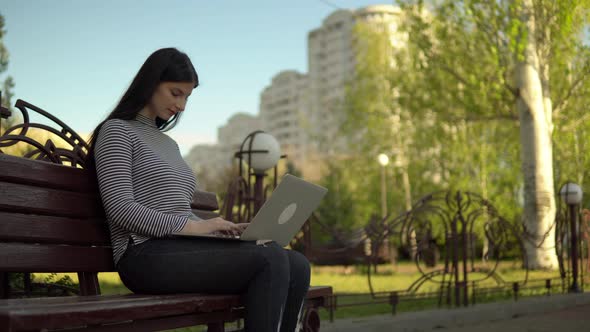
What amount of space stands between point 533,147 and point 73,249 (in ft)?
39.7

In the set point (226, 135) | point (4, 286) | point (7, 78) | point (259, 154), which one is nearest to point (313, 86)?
point (226, 135)

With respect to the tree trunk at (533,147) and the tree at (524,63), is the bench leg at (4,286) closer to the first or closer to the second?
the tree at (524,63)

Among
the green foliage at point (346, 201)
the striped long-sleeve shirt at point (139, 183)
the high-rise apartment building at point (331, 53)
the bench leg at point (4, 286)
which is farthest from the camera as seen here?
the high-rise apartment building at point (331, 53)

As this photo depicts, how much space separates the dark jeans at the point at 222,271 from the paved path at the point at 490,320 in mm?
2117

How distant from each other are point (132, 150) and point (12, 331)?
1194 millimetres

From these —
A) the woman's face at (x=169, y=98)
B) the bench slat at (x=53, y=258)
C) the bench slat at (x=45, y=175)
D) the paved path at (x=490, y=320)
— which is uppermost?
the woman's face at (x=169, y=98)

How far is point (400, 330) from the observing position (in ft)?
17.3

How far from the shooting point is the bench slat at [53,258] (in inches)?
103

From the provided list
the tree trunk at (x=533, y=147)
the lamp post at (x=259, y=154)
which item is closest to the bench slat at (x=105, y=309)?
the lamp post at (x=259, y=154)

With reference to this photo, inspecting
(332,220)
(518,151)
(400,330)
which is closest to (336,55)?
(332,220)

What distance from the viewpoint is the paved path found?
5146 millimetres

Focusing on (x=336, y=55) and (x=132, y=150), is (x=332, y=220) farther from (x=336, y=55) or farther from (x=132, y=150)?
(x=336, y=55)

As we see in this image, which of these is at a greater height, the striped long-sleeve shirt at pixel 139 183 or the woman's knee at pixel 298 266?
the striped long-sleeve shirt at pixel 139 183

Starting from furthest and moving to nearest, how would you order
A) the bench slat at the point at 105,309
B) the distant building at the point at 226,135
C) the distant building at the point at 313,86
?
the distant building at the point at 226,135 → the distant building at the point at 313,86 → the bench slat at the point at 105,309
